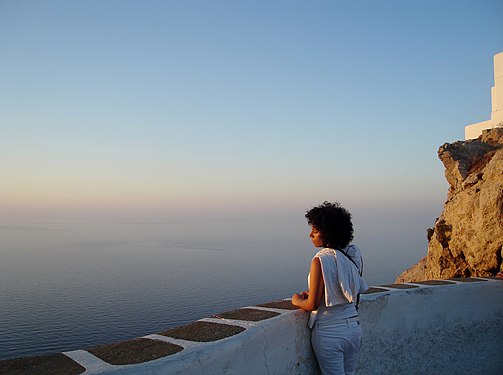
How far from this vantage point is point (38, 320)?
34.9 meters

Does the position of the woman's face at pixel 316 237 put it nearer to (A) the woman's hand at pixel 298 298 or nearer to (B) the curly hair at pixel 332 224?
(B) the curly hair at pixel 332 224

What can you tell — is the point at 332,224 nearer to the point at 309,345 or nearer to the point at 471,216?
the point at 309,345

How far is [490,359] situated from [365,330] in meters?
2.36

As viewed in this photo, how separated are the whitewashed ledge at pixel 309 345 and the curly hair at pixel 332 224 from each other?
2.36ft

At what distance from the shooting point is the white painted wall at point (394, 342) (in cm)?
283

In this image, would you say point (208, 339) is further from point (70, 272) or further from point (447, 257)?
point (70, 272)

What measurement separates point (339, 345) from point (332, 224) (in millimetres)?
929

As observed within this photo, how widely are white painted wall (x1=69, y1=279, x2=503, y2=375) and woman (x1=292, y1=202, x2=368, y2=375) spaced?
10.5 inches

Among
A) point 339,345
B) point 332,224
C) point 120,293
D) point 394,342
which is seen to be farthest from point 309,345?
point 120,293

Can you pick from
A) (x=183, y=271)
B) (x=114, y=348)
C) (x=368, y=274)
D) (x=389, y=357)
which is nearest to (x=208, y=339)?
(x=114, y=348)

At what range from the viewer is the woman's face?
3303 mm

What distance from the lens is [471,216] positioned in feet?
24.9

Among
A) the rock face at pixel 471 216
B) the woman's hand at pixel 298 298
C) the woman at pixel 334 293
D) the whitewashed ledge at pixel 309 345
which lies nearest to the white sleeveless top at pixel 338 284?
the woman at pixel 334 293

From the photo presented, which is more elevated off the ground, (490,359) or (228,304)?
(490,359)
